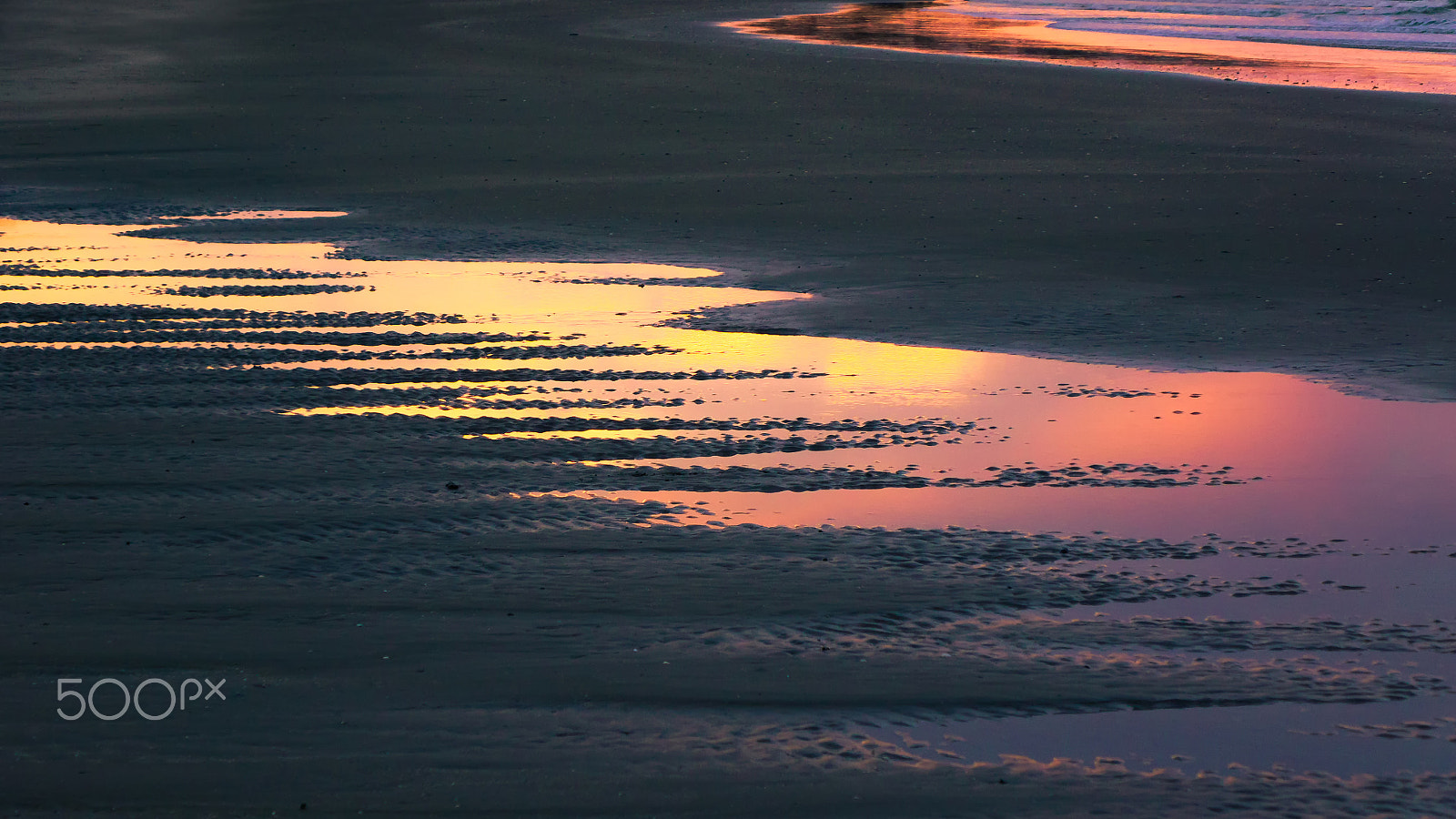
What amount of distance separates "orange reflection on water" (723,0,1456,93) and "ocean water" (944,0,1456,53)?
2.04 feet

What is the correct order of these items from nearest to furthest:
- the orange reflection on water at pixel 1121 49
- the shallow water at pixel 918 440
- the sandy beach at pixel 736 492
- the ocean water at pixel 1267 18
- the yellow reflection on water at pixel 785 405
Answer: the sandy beach at pixel 736 492
the shallow water at pixel 918 440
the yellow reflection on water at pixel 785 405
the orange reflection on water at pixel 1121 49
the ocean water at pixel 1267 18

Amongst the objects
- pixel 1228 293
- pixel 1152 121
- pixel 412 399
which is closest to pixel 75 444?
pixel 412 399

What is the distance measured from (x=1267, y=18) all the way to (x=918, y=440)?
31959 mm

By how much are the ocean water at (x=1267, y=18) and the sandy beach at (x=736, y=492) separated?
57.1 feet

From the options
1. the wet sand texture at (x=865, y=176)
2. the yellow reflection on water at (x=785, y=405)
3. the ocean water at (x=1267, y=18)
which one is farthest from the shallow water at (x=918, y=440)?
the ocean water at (x=1267, y=18)

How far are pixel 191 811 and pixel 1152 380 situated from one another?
4.92 metres

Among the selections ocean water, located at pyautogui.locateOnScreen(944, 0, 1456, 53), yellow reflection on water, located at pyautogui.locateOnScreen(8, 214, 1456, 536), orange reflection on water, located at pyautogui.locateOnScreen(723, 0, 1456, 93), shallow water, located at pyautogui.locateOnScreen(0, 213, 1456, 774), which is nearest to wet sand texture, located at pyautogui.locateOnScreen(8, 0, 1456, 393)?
yellow reflection on water, located at pyautogui.locateOnScreen(8, 214, 1456, 536)

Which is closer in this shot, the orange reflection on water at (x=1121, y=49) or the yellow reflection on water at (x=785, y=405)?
the yellow reflection on water at (x=785, y=405)

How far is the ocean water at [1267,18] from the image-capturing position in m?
29.9

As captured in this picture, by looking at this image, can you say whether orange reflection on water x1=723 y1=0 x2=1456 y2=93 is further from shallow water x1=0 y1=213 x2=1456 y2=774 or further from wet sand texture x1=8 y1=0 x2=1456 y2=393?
shallow water x1=0 y1=213 x2=1456 y2=774

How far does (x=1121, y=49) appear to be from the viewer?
25.7 m

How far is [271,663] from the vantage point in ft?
14.0

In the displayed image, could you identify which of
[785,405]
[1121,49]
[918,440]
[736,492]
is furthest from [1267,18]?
[736,492]

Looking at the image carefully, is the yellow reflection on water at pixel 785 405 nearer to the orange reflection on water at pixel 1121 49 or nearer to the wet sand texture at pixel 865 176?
the wet sand texture at pixel 865 176
